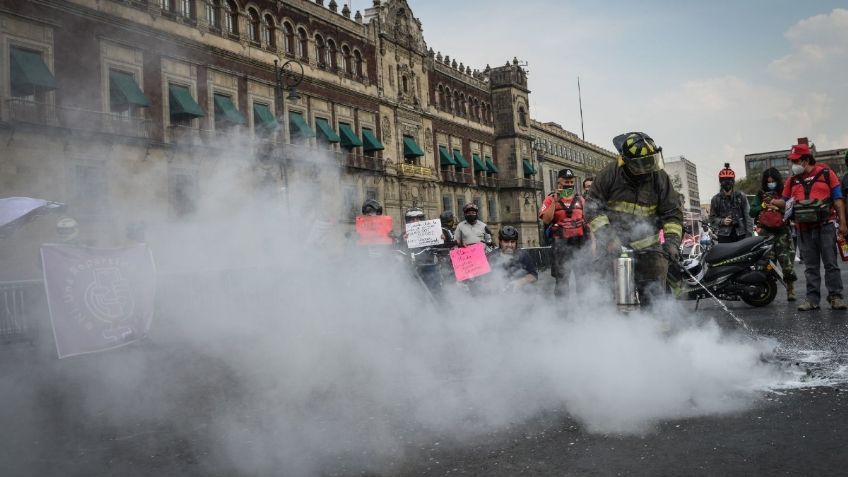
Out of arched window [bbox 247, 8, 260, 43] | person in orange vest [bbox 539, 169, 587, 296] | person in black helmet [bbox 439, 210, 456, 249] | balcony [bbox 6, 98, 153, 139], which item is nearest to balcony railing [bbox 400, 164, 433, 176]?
arched window [bbox 247, 8, 260, 43]

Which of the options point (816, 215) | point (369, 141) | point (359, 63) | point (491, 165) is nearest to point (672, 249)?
point (816, 215)

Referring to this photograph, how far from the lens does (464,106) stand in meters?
52.9

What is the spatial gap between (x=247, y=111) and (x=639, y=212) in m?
27.6

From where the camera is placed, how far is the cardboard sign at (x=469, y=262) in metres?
8.63

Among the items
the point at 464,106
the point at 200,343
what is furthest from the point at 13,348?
the point at 464,106

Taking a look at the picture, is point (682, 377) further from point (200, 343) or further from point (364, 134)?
point (364, 134)

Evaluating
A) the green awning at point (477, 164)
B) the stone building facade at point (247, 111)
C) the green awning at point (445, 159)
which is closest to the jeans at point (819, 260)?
the stone building facade at point (247, 111)

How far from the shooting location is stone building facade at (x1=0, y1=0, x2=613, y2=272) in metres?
8.62

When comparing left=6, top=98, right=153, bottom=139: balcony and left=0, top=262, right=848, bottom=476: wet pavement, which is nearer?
left=0, top=262, right=848, bottom=476: wet pavement

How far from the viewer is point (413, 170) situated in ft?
142

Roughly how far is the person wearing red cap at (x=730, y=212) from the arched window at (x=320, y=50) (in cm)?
2925

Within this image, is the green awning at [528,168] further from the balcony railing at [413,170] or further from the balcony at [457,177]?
the balcony railing at [413,170]

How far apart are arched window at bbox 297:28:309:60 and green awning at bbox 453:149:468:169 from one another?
53.8 ft

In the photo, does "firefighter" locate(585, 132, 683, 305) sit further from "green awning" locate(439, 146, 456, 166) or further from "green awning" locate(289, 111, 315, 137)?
"green awning" locate(439, 146, 456, 166)
